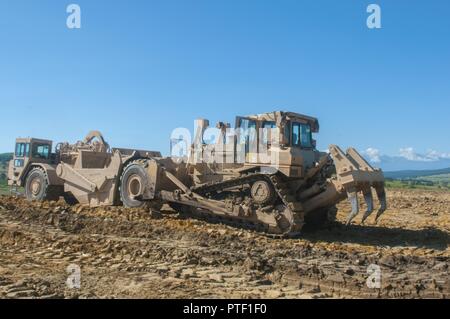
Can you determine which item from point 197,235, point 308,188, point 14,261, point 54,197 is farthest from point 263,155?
point 54,197

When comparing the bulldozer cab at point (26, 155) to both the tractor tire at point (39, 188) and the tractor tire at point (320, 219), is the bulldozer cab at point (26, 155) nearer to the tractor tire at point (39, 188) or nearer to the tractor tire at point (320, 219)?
the tractor tire at point (39, 188)

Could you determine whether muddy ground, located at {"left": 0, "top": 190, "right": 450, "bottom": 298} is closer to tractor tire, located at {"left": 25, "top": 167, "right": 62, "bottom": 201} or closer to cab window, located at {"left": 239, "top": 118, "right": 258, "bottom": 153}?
cab window, located at {"left": 239, "top": 118, "right": 258, "bottom": 153}

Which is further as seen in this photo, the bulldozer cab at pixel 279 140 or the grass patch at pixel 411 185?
the grass patch at pixel 411 185

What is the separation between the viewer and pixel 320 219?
11922 mm

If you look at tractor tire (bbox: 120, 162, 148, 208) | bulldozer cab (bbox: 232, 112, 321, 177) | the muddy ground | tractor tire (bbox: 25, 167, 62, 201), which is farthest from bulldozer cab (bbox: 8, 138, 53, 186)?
bulldozer cab (bbox: 232, 112, 321, 177)

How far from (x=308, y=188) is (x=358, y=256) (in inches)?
120

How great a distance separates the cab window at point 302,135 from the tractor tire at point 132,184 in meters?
4.19

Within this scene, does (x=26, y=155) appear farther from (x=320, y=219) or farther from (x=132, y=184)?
(x=320, y=219)

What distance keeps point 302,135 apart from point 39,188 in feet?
31.2

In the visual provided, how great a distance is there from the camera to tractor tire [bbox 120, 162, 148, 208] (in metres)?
12.7

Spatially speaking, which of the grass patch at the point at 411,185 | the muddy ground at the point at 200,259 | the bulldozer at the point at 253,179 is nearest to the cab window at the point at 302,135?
the bulldozer at the point at 253,179

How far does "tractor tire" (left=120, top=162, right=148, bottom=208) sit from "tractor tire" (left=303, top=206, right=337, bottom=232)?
442 centimetres

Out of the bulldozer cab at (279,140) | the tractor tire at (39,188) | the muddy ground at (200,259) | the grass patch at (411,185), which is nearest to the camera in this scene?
the muddy ground at (200,259)

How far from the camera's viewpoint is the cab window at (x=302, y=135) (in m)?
11.0
